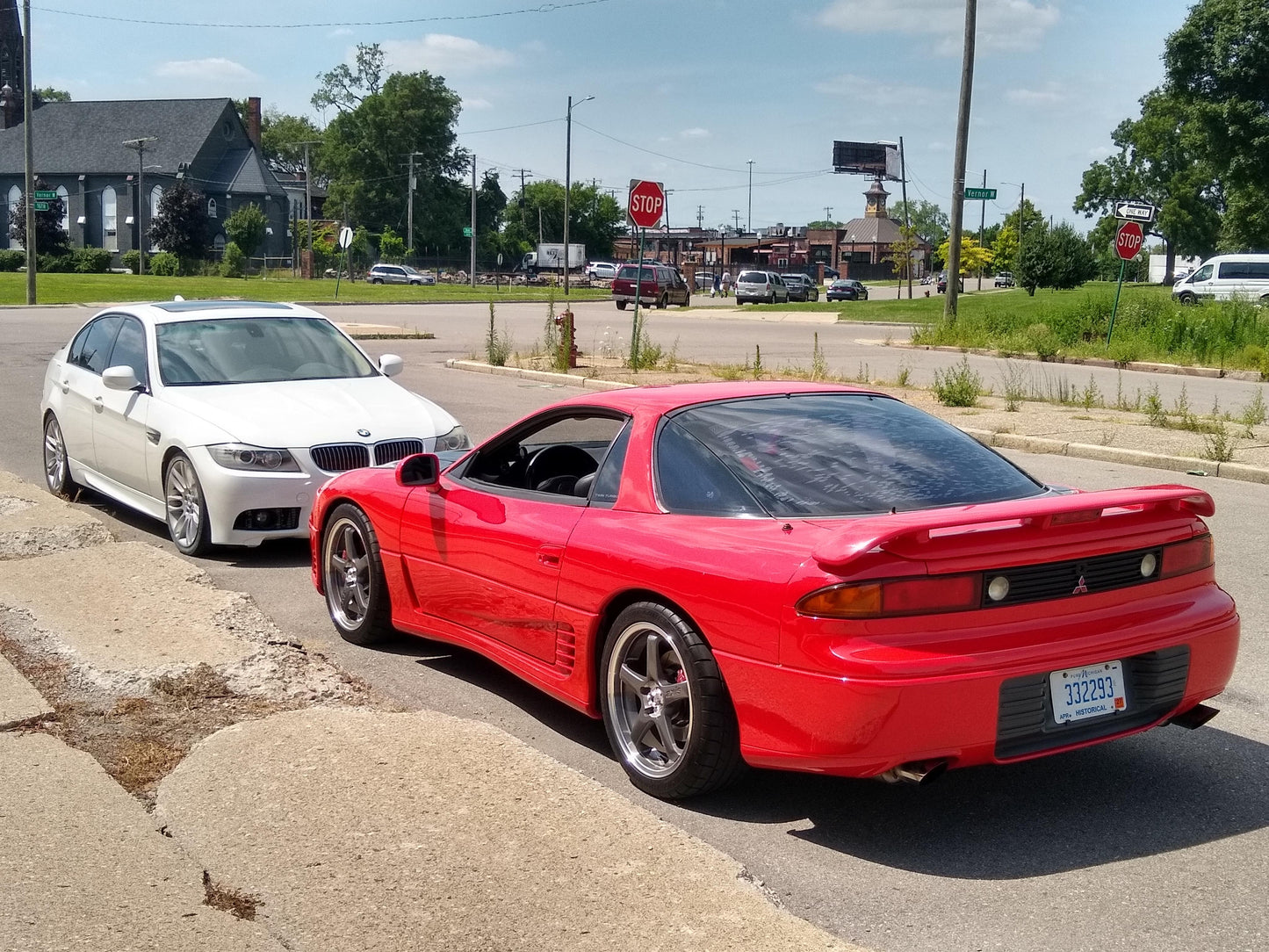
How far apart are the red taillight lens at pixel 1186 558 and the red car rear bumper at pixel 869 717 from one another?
1.31ft

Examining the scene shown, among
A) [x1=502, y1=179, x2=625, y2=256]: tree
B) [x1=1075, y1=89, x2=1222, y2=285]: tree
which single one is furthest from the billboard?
[x1=1075, y1=89, x2=1222, y2=285]: tree

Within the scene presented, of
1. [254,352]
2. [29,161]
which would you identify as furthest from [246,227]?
[254,352]

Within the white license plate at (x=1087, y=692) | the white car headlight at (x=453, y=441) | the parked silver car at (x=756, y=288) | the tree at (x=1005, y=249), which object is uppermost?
the tree at (x=1005, y=249)

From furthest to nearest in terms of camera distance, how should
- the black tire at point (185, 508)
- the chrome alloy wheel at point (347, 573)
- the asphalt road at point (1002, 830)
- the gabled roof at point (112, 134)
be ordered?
1. the gabled roof at point (112, 134)
2. the black tire at point (185, 508)
3. the chrome alloy wheel at point (347, 573)
4. the asphalt road at point (1002, 830)

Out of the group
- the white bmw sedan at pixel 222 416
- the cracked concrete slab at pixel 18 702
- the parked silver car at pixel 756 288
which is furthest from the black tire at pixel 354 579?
the parked silver car at pixel 756 288

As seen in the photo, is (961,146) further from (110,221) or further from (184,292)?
(110,221)

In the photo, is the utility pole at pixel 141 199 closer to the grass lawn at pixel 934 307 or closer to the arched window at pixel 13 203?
the arched window at pixel 13 203

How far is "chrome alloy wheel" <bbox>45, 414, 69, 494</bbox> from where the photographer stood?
10328mm

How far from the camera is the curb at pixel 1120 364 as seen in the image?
76.2 feet

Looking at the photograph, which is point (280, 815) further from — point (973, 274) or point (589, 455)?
point (973, 274)

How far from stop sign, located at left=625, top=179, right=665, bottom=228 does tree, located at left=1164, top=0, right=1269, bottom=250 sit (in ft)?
149

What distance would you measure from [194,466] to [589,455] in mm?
3556

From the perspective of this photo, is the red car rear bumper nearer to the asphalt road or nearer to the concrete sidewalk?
Answer: the asphalt road

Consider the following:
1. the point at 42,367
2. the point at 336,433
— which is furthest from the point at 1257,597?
the point at 42,367
